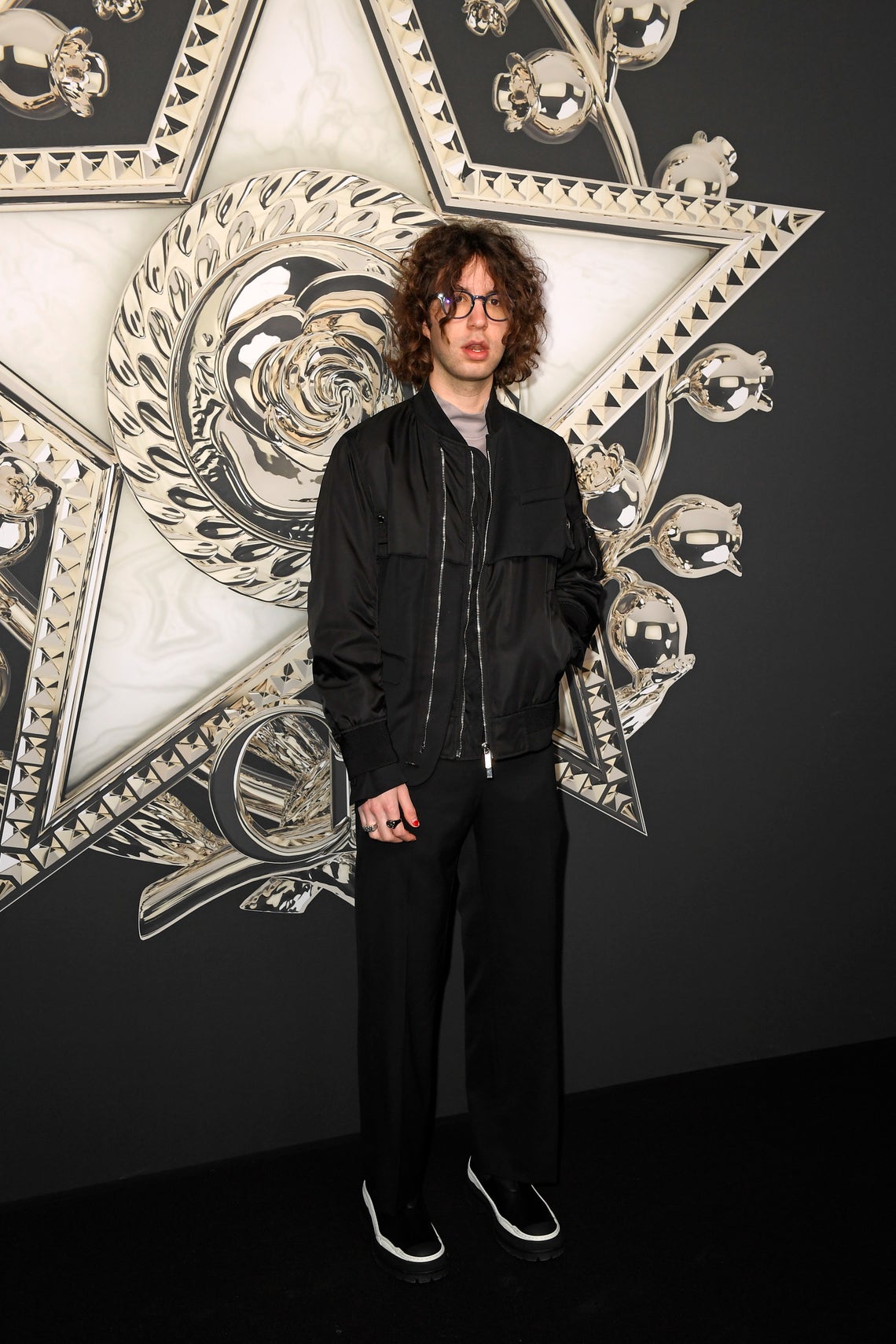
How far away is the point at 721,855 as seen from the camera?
233 cm

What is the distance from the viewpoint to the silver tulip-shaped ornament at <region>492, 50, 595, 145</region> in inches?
75.5

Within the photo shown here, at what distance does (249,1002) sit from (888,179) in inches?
86.8

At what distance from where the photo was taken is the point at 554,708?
1.80m

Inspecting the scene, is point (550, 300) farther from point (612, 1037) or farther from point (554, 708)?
point (612, 1037)

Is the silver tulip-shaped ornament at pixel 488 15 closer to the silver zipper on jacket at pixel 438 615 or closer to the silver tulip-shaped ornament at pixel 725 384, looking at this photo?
the silver tulip-shaped ornament at pixel 725 384

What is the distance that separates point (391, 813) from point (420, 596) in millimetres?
358

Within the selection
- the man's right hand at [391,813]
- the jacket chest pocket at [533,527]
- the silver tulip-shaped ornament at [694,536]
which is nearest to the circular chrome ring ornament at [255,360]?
the jacket chest pocket at [533,527]

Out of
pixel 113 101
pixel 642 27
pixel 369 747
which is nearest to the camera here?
pixel 369 747

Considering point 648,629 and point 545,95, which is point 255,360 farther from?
point 648,629

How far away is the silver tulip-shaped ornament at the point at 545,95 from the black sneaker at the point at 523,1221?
6.44 feet

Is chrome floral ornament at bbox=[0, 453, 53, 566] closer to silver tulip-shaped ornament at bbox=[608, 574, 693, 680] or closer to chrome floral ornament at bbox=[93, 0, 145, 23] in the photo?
chrome floral ornament at bbox=[93, 0, 145, 23]

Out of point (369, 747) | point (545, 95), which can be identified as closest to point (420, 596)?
point (369, 747)

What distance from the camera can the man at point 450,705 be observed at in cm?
165

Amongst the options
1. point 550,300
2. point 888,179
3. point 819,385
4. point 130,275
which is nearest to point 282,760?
point 130,275
